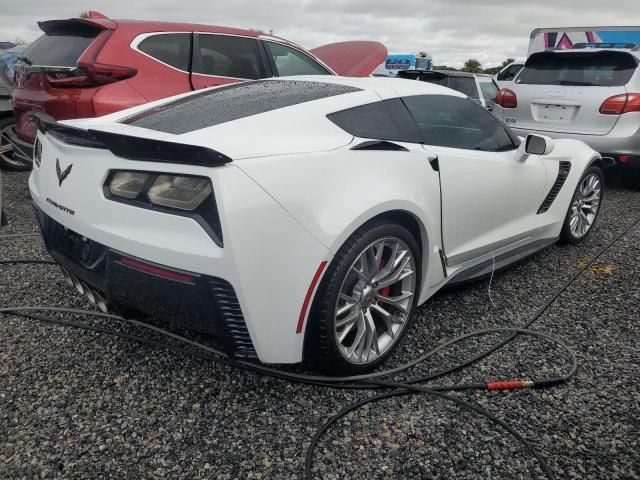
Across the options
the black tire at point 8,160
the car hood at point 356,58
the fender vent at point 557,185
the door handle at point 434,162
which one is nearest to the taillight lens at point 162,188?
the door handle at point 434,162

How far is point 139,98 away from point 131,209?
8.17 ft

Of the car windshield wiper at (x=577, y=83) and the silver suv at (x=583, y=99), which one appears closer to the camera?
the silver suv at (x=583, y=99)

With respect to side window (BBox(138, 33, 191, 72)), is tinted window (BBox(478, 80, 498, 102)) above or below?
below

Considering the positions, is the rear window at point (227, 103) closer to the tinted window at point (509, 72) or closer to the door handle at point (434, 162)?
the door handle at point (434, 162)

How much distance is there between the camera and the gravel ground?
189 cm

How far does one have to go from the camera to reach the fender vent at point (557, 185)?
366 cm

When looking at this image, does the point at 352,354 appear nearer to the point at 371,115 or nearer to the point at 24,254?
the point at 371,115

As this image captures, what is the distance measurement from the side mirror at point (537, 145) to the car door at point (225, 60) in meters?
2.72

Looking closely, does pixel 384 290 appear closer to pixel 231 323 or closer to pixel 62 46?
pixel 231 323

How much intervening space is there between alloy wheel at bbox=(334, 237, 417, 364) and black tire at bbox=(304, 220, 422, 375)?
3 centimetres

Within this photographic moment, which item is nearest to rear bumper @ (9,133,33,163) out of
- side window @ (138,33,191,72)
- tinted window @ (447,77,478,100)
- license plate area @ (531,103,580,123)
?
side window @ (138,33,191,72)

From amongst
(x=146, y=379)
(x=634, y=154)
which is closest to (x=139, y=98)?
(x=146, y=379)

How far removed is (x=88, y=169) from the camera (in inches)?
82.3

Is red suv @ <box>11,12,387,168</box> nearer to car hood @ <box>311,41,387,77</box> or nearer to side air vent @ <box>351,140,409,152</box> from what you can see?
car hood @ <box>311,41,387,77</box>
